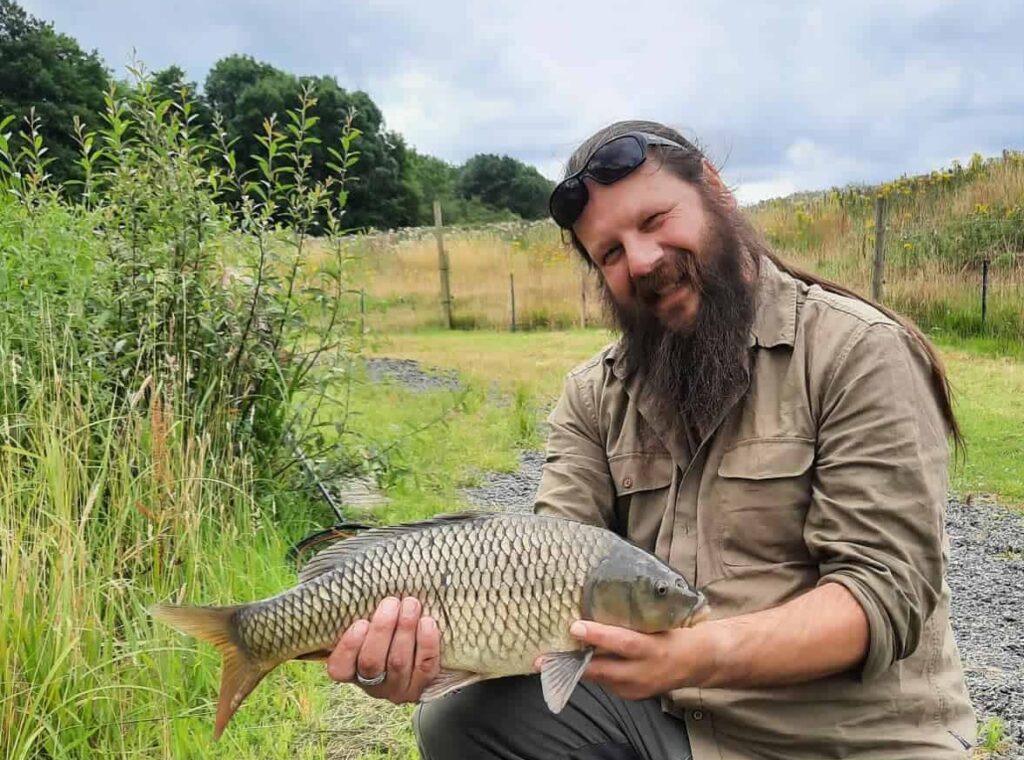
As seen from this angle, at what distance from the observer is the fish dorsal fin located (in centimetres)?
125

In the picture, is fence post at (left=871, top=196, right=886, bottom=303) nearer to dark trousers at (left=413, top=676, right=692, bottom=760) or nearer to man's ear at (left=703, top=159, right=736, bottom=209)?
man's ear at (left=703, top=159, right=736, bottom=209)

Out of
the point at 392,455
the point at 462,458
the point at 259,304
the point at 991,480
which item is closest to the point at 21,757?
the point at 259,304

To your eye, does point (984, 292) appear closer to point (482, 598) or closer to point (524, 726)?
point (524, 726)

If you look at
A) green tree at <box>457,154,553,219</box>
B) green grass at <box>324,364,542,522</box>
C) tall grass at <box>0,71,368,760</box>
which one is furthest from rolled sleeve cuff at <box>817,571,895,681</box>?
green tree at <box>457,154,553,219</box>

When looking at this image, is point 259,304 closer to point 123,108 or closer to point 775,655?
point 123,108

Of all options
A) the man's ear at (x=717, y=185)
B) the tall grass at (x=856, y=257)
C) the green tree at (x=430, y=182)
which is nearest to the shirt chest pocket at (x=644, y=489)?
the man's ear at (x=717, y=185)

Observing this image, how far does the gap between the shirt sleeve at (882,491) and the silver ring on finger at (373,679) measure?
0.58 meters

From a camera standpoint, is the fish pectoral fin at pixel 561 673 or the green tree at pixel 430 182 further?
the green tree at pixel 430 182

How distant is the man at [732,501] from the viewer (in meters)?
1.10

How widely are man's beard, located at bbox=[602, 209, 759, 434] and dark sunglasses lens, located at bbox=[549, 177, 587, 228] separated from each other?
0.15m

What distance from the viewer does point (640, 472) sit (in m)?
1.38

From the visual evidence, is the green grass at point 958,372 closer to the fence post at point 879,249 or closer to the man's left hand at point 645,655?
the fence post at point 879,249

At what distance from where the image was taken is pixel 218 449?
246 centimetres

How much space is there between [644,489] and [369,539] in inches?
15.9
